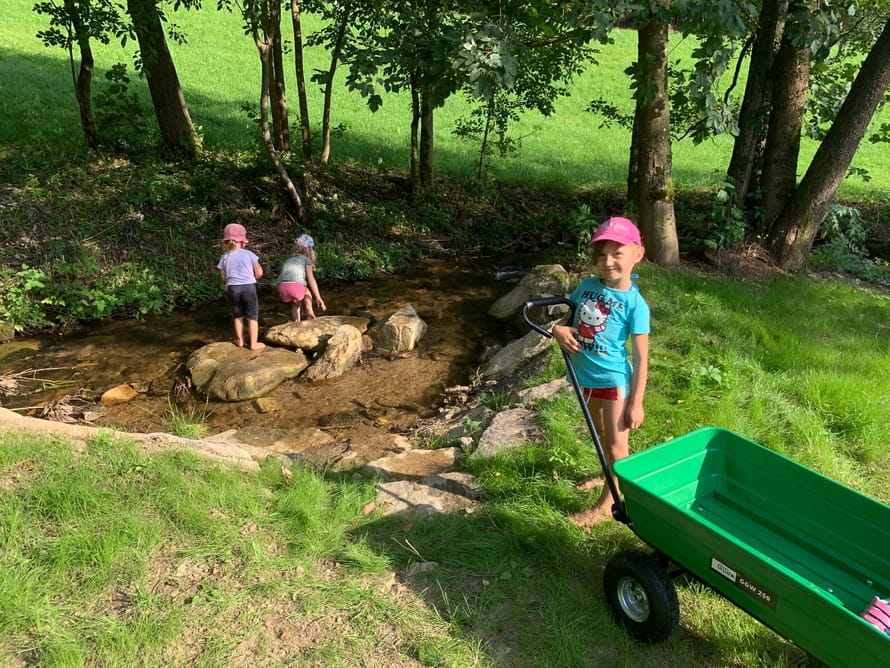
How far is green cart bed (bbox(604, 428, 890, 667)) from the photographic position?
2.22 metres

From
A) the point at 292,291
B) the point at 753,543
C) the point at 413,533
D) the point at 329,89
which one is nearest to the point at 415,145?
the point at 329,89

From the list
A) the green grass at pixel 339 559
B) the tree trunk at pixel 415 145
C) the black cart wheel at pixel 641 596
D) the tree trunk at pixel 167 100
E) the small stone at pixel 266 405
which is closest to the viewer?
the black cart wheel at pixel 641 596

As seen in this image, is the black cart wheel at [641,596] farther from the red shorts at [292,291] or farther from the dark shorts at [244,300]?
the red shorts at [292,291]

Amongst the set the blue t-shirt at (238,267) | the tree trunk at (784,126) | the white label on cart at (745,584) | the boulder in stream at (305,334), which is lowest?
the boulder in stream at (305,334)

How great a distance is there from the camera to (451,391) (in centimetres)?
668

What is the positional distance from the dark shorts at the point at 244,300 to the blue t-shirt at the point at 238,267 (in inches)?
2.8

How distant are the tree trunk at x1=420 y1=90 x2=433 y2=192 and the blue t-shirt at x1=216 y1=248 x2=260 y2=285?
20.9 ft

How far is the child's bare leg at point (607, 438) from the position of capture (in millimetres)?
3510

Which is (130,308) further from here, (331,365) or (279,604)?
(279,604)

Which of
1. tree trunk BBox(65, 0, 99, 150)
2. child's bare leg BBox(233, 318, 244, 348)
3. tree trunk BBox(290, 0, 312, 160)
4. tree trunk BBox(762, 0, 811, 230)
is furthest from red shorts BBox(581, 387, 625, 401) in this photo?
tree trunk BBox(65, 0, 99, 150)

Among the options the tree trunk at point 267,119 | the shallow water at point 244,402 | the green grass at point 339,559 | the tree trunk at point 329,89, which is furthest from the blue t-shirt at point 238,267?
the tree trunk at point 329,89

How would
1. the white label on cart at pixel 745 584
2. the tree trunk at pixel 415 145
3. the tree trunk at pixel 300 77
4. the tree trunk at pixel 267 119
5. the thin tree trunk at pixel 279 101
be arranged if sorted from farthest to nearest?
the tree trunk at pixel 415 145, the thin tree trunk at pixel 279 101, the tree trunk at pixel 300 77, the tree trunk at pixel 267 119, the white label on cart at pixel 745 584

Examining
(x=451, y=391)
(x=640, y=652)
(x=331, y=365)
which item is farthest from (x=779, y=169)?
(x=640, y=652)

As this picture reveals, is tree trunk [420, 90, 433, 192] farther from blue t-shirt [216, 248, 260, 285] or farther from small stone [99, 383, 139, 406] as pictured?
small stone [99, 383, 139, 406]
